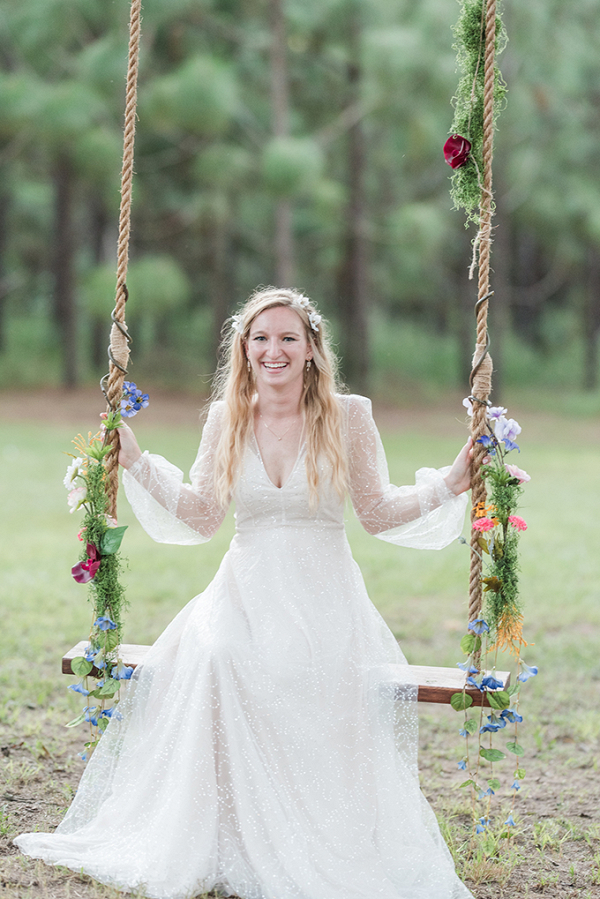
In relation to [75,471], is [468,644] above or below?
below

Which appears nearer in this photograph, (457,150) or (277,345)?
(457,150)

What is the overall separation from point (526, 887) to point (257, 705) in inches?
36.6

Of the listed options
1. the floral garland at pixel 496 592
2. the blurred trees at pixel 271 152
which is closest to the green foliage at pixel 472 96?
the floral garland at pixel 496 592

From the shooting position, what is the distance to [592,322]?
793 inches

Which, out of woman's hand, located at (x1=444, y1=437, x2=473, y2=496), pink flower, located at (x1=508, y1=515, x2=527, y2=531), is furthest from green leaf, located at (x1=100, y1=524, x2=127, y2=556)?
pink flower, located at (x1=508, y1=515, x2=527, y2=531)

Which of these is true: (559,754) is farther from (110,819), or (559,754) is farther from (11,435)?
(11,435)

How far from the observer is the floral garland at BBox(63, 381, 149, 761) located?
2.96m

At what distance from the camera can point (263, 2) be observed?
621 inches

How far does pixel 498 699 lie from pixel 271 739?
2.18 ft

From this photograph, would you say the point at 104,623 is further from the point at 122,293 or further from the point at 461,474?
the point at 461,474

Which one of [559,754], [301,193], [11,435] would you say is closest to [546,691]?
[559,754]

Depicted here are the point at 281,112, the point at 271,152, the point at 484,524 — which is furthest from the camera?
the point at 281,112

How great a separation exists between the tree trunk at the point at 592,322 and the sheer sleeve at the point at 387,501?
56.3 ft

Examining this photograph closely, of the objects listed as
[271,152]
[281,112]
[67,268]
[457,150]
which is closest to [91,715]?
[457,150]
